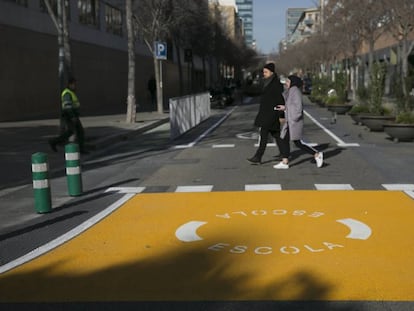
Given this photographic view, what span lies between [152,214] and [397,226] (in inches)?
120

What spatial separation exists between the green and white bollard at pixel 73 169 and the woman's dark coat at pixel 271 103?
3.93 meters

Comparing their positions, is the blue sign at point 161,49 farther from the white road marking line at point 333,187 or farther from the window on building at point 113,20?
the white road marking line at point 333,187

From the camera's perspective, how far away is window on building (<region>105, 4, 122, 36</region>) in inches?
1580

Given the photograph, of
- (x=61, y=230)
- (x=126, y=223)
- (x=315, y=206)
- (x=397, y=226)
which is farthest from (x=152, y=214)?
(x=397, y=226)

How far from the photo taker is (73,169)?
28.1 feet

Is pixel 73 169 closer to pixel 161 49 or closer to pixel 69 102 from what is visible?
pixel 69 102

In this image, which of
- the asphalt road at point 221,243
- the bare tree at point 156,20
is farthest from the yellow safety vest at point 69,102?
the bare tree at point 156,20

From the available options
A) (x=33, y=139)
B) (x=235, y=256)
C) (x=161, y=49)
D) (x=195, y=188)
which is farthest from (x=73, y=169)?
(x=161, y=49)

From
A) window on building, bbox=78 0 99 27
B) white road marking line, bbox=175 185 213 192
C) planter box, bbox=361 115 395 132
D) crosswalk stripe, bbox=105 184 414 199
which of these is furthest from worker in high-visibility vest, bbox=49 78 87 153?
window on building, bbox=78 0 99 27

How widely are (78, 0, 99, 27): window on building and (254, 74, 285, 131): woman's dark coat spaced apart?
1017 inches

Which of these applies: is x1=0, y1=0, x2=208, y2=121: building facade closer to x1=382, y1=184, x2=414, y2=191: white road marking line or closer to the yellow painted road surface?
x1=382, y1=184, x2=414, y2=191: white road marking line

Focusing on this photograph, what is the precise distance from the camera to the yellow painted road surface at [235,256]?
4.53m

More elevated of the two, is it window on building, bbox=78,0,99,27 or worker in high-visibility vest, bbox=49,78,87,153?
window on building, bbox=78,0,99,27

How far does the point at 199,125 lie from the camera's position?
23297 mm
